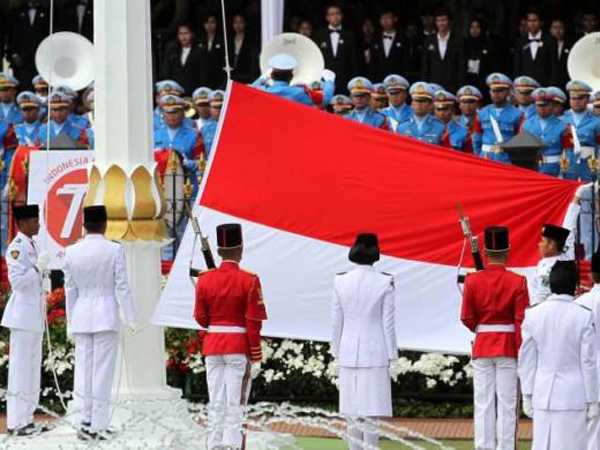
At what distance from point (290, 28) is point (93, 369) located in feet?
35.5

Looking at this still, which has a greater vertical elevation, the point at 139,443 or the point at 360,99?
the point at 360,99

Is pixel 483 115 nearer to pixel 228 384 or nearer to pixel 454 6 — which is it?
pixel 454 6

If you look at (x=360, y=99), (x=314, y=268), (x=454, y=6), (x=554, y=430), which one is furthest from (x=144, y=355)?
(x=454, y=6)

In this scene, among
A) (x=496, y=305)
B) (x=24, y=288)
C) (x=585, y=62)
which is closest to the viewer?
(x=496, y=305)

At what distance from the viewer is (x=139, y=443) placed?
50.1 ft

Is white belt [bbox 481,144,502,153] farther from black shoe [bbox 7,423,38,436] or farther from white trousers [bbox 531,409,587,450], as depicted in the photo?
white trousers [bbox 531,409,587,450]

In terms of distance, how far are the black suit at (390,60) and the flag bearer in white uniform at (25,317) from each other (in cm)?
908

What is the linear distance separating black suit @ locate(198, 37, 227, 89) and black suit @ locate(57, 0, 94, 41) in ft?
5.76

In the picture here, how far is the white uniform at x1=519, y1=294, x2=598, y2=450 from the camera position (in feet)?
46.3

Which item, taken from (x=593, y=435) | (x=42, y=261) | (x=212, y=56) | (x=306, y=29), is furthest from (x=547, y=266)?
(x=212, y=56)

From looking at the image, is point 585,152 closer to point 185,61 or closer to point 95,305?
point 185,61

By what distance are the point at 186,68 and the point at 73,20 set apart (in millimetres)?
2111

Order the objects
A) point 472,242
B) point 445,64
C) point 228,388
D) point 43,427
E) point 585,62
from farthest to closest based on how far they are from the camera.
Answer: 1. point 445,64
2. point 585,62
3. point 43,427
4. point 472,242
5. point 228,388

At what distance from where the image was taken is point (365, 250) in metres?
15.8
